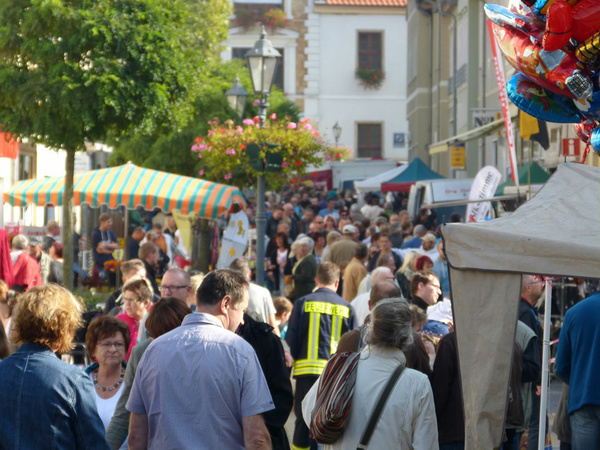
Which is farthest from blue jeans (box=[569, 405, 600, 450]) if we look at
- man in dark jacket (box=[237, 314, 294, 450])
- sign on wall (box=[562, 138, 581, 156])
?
sign on wall (box=[562, 138, 581, 156])

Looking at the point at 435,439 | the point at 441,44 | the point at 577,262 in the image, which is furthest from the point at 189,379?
the point at 441,44

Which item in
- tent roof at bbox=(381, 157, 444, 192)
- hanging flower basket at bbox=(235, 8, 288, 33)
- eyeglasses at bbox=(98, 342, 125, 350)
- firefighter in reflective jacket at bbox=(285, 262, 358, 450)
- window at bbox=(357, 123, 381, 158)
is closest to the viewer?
eyeglasses at bbox=(98, 342, 125, 350)

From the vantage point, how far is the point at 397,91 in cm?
5562

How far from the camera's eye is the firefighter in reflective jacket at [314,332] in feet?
28.2

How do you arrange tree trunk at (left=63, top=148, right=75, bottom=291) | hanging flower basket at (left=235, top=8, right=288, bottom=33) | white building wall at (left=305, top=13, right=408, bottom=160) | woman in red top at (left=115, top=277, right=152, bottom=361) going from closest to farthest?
woman in red top at (left=115, top=277, right=152, bottom=361)
tree trunk at (left=63, top=148, right=75, bottom=291)
hanging flower basket at (left=235, top=8, right=288, bottom=33)
white building wall at (left=305, top=13, right=408, bottom=160)

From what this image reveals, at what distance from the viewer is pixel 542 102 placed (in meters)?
8.21

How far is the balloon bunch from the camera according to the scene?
732cm

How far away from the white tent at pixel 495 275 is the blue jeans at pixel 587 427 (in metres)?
1.21

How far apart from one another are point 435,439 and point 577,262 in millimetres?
1060

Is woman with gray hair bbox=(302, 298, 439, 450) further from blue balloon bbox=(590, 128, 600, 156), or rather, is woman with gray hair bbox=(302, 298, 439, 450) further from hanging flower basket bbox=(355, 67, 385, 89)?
hanging flower basket bbox=(355, 67, 385, 89)

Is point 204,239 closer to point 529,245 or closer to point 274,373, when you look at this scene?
point 274,373

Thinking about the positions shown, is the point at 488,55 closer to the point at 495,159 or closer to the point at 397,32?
the point at 495,159

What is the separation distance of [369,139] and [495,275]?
5112cm

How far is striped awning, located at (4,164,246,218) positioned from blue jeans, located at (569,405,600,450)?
37.6 ft
